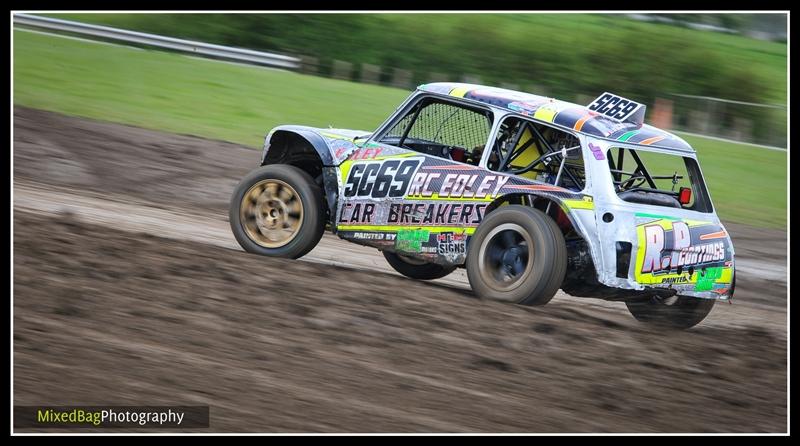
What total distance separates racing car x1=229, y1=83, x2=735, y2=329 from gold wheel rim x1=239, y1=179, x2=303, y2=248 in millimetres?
12

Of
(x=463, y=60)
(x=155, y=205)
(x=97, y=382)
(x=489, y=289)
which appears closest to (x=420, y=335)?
(x=489, y=289)

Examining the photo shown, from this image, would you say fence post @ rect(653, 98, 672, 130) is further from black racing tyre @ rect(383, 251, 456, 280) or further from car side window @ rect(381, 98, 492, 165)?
car side window @ rect(381, 98, 492, 165)

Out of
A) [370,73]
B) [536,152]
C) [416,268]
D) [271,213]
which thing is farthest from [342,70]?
[536,152]

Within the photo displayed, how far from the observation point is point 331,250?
36.7 feet

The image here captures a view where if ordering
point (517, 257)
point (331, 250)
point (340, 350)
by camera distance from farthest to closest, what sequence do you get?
point (331, 250)
point (517, 257)
point (340, 350)

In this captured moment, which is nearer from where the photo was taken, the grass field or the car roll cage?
the car roll cage

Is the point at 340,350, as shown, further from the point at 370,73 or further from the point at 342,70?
the point at 342,70

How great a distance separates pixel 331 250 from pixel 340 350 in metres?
4.15

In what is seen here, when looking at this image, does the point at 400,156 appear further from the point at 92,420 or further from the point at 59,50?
the point at 59,50

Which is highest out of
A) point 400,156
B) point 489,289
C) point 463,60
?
point 463,60

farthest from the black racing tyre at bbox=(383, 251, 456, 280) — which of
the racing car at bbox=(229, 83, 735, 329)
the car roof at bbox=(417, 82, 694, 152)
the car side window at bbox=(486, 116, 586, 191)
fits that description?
the car roof at bbox=(417, 82, 694, 152)

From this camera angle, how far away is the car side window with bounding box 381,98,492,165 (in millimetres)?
9023

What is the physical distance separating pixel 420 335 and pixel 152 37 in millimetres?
15044

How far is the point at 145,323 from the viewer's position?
712cm
